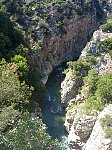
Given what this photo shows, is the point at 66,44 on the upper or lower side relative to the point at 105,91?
upper

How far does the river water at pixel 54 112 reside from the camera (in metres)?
53.6

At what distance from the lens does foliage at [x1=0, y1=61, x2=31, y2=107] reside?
140 feet

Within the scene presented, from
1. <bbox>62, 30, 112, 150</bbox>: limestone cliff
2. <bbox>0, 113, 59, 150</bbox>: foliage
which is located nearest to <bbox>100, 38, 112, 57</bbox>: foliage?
<bbox>62, 30, 112, 150</bbox>: limestone cliff

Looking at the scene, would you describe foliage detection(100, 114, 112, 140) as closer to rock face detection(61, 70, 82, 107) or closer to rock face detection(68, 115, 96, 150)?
rock face detection(68, 115, 96, 150)

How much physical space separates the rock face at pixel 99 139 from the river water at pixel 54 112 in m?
6.31

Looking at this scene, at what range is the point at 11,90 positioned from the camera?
43250mm

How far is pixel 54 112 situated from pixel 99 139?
1770cm

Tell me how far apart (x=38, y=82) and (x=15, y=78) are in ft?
32.0

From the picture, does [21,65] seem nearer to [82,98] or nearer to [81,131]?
[82,98]

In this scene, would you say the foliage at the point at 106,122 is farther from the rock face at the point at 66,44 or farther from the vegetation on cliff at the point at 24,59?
the rock face at the point at 66,44

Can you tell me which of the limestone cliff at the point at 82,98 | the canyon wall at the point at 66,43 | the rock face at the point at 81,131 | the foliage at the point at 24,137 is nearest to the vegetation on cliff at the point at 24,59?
the foliage at the point at 24,137

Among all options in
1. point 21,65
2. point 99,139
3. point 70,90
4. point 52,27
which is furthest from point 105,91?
point 52,27

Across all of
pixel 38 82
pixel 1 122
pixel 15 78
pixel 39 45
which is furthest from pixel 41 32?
pixel 1 122

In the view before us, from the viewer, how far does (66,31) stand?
8475 centimetres
